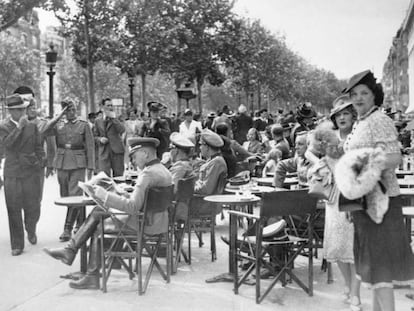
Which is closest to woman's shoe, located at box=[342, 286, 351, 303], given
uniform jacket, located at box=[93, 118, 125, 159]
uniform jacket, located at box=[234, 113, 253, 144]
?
uniform jacket, located at box=[93, 118, 125, 159]

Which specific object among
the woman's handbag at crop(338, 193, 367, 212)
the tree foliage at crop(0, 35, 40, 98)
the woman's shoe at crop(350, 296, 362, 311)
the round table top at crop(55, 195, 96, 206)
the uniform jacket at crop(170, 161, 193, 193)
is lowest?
the woman's shoe at crop(350, 296, 362, 311)

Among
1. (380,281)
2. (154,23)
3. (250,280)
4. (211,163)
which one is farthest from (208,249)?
(154,23)

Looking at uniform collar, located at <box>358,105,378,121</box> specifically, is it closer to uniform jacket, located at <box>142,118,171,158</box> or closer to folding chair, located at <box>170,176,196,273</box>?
folding chair, located at <box>170,176,196,273</box>

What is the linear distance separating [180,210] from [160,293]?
1417mm

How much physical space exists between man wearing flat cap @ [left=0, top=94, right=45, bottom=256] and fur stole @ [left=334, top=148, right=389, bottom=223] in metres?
5.56

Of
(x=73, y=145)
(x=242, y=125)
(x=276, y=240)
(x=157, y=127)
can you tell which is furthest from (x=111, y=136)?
(x=276, y=240)

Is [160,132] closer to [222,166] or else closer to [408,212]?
[222,166]

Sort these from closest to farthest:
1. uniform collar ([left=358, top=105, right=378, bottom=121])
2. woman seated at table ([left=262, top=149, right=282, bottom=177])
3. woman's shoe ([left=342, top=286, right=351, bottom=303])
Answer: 1. uniform collar ([left=358, top=105, right=378, bottom=121])
2. woman's shoe ([left=342, top=286, right=351, bottom=303])
3. woman seated at table ([left=262, top=149, right=282, bottom=177])

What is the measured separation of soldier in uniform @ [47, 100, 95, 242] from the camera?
9609 millimetres

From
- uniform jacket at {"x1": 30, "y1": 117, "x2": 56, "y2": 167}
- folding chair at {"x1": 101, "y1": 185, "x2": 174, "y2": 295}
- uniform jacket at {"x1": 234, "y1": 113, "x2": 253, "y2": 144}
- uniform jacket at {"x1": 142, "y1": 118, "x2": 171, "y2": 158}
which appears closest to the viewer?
folding chair at {"x1": 101, "y1": 185, "x2": 174, "y2": 295}

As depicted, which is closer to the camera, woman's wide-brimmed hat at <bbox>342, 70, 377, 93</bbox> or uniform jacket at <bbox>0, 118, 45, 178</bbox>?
woman's wide-brimmed hat at <bbox>342, 70, 377, 93</bbox>

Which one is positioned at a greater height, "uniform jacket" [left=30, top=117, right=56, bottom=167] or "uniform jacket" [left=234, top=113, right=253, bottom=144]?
"uniform jacket" [left=234, top=113, right=253, bottom=144]

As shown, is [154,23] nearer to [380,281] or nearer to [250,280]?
[250,280]

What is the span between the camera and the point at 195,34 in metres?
27.0
